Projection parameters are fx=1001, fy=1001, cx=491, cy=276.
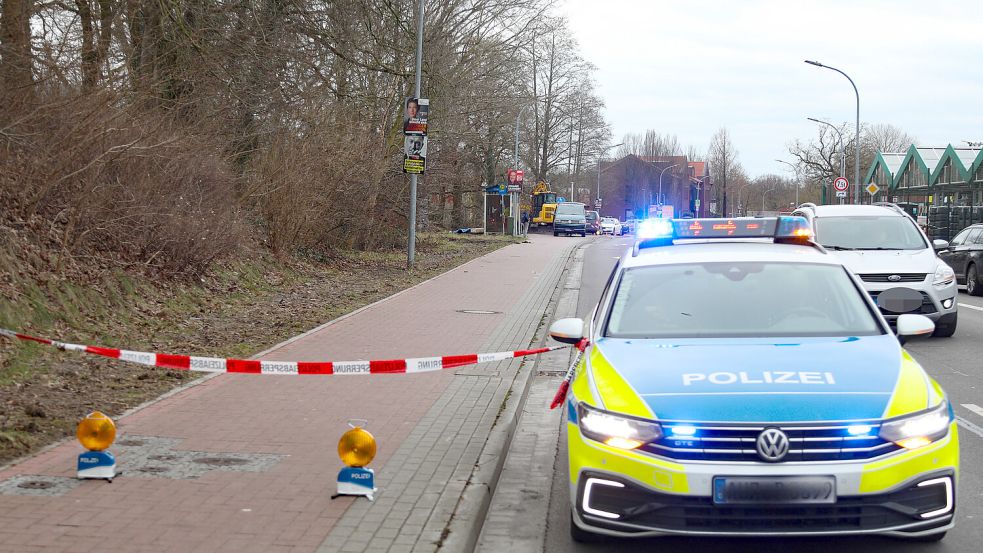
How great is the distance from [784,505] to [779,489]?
0.08 metres

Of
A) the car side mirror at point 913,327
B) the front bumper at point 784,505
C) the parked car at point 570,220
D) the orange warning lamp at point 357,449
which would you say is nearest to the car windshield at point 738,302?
the car side mirror at point 913,327

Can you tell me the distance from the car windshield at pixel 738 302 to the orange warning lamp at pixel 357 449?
151 centimetres

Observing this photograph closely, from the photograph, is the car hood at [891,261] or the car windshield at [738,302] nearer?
the car windshield at [738,302]

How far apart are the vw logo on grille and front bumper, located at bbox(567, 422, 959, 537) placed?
0.04 meters

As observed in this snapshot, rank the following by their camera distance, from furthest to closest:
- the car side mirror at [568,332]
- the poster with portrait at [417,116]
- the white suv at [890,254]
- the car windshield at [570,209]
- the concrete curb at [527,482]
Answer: the car windshield at [570,209], the poster with portrait at [417,116], the white suv at [890,254], the car side mirror at [568,332], the concrete curb at [527,482]

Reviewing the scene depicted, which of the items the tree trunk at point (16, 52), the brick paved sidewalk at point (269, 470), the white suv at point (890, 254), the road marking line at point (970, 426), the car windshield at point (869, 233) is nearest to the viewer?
the brick paved sidewalk at point (269, 470)

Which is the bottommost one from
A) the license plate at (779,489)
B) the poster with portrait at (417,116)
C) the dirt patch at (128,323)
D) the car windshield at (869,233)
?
the dirt patch at (128,323)

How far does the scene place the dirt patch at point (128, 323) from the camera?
7.77 m

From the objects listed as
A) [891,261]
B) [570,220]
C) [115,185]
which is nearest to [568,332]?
[891,261]

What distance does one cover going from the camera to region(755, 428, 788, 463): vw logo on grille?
4367mm

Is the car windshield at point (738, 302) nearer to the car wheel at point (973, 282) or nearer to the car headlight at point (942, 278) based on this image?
the car headlight at point (942, 278)

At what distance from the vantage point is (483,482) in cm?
600

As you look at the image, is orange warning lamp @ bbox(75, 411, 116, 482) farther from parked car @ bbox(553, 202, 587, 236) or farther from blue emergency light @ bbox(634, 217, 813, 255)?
parked car @ bbox(553, 202, 587, 236)

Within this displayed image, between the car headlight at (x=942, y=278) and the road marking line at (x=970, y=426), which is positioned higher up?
the car headlight at (x=942, y=278)
